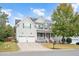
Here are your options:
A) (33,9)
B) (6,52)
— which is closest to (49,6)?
(33,9)

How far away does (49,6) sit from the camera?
10281 millimetres

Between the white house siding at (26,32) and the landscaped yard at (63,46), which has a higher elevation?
the white house siding at (26,32)

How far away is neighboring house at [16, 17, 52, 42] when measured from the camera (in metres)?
10.3

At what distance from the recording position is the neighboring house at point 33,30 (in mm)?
10289

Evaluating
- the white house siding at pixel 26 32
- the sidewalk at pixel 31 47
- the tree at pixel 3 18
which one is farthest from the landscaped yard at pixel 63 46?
the tree at pixel 3 18

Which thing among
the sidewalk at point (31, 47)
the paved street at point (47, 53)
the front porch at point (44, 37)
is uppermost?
the front porch at point (44, 37)

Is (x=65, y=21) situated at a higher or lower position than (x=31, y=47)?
higher

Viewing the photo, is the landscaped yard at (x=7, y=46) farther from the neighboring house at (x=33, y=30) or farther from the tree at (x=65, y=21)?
the tree at (x=65, y=21)

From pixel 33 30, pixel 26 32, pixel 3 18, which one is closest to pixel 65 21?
pixel 33 30

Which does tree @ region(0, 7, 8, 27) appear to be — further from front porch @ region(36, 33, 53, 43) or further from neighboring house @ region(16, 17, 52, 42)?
front porch @ region(36, 33, 53, 43)

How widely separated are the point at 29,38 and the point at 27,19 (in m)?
0.29

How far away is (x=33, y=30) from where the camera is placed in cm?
1032

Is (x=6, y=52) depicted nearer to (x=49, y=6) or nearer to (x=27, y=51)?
(x=27, y=51)

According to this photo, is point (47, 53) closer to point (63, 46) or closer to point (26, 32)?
point (63, 46)
